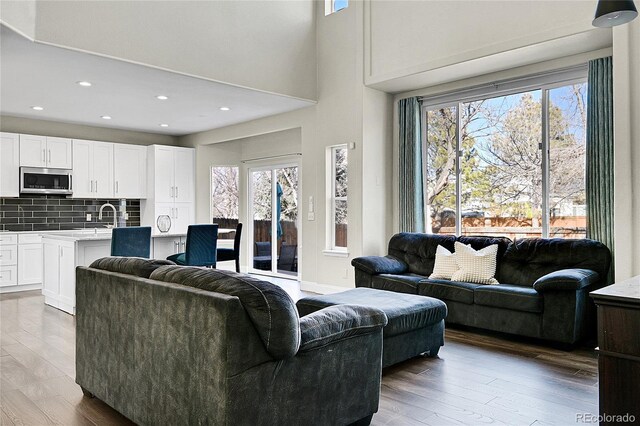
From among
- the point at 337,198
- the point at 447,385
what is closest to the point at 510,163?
the point at 337,198

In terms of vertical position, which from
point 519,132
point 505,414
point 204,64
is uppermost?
point 204,64

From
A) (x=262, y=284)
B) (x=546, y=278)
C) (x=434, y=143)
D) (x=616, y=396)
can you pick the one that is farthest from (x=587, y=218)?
(x=262, y=284)

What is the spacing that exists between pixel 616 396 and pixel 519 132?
13.4 feet

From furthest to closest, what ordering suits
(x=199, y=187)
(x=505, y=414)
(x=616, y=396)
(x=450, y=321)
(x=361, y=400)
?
(x=199, y=187) < (x=450, y=321) < (x=505, y=414) < (x=361, y=400) < (x=616, y=396)

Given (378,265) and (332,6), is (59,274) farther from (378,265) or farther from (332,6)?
(332,6)

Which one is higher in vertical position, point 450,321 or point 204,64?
point 204,64

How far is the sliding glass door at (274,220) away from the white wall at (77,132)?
2023 mm

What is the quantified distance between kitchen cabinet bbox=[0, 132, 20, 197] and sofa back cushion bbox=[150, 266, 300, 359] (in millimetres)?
6591

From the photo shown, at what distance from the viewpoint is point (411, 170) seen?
20.6 feet

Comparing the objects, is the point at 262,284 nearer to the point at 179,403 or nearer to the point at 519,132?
the point at 179,403

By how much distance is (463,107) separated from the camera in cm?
599

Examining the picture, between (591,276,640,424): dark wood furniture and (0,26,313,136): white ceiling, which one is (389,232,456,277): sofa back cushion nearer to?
(0,26,313,136): white ceiling

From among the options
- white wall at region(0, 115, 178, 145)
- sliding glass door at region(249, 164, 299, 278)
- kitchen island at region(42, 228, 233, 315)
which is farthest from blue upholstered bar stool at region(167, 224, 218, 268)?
white wall at region(0, 115, 178, 145)

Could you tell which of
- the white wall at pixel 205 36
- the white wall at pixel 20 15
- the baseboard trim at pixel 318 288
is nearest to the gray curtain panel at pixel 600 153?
the baseboard trim at pixel 318 288
